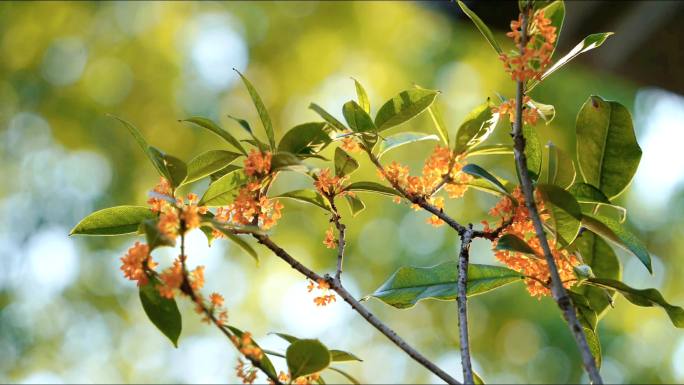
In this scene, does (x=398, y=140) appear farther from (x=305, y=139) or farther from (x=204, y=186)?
(x=204, y=186)

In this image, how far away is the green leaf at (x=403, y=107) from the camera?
71 centimetres

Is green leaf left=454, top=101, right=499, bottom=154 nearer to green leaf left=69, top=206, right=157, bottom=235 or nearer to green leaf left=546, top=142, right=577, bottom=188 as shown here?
green leaf left=546, top=142, right=577, bottom=188

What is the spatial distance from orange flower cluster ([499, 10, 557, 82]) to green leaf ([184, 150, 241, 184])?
28 centimetres

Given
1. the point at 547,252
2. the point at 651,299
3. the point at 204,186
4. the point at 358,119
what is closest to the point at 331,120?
the point at 358,119

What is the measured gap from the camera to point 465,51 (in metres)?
5.91

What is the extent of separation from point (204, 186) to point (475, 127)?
4277 mm

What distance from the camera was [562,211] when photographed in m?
0.65

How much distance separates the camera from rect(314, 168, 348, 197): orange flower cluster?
68 cm

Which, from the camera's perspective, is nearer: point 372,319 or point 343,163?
point 372,319

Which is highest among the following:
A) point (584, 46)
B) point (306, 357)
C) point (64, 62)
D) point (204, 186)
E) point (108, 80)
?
point (64, 62)

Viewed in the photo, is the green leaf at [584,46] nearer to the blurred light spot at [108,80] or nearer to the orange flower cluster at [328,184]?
the orange flower cluster at [328,184]

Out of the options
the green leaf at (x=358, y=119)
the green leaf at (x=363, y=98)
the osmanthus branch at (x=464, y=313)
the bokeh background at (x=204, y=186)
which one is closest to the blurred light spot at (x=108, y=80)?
the bokeh background at (x=204, y=186)

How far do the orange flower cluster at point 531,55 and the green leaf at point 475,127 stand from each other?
87 millimetres

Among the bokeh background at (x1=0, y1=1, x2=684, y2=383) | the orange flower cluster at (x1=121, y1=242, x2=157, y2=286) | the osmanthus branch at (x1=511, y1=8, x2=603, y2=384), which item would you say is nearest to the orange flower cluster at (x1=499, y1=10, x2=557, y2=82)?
the osmanthus branch at (x1=511, y1=8, x2=603, y2=384)
